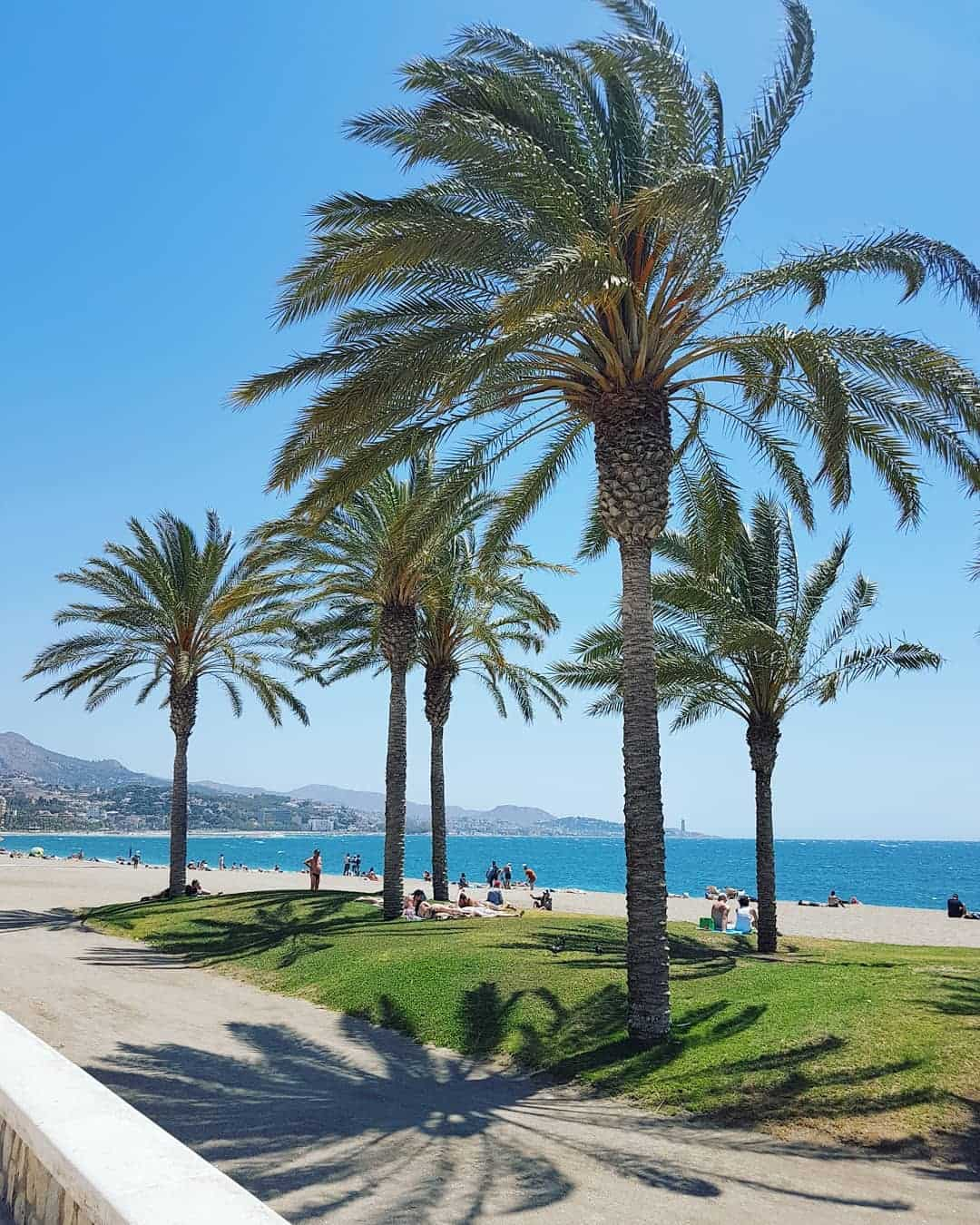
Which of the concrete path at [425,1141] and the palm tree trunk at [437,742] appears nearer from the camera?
the concrete path at [425,1141]

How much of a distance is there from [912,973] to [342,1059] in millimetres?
7458

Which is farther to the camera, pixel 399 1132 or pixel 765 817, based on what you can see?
pixel 765 817

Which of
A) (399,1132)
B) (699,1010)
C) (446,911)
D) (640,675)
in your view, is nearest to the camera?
(399,1132)

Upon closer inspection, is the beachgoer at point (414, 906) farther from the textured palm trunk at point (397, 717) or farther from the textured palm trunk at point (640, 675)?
the textured palm trunk at point (640, 675)

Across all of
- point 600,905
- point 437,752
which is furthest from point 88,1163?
point 600,905

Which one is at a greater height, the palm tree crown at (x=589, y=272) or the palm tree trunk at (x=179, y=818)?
the palm tree crown at (x=589, y=272)

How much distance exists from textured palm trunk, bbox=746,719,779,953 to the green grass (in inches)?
25.4

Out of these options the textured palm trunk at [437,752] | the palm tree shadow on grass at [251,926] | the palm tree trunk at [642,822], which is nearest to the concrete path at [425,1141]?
the palm tree trunk at [642,822]

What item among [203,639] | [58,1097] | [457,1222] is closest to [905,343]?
[457,1222]

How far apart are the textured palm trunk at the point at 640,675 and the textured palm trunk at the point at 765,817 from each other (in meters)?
8.64

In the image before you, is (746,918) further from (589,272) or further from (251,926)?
(589,272)

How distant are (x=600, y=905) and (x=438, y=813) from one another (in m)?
14.1

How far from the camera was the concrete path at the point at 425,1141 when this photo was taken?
6.67 metres

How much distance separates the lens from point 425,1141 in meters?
8.14
